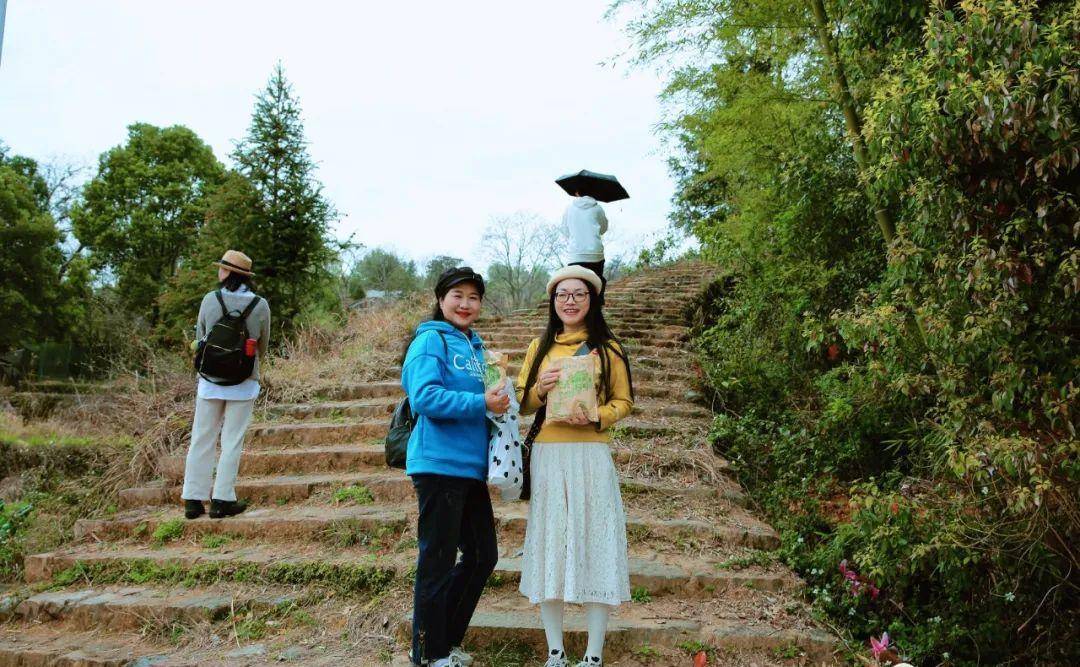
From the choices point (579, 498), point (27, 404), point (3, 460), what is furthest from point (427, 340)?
point (27, 404)

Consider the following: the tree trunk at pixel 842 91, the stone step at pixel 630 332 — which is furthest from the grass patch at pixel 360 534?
the tree trunk at pixel 842 91

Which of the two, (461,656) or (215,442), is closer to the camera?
Answer: (461,656)

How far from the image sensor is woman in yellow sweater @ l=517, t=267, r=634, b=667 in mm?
2682

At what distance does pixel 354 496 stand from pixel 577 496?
264 centimetres

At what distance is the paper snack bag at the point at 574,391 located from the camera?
267cm

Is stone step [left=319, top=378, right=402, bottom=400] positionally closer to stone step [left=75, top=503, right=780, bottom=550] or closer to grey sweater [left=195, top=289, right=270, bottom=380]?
stone step [left=75, top=503, right=780, bottom=550]

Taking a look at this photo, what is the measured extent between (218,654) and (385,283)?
71.3 feet

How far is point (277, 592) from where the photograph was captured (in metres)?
3.94

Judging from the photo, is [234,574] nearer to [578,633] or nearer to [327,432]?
[327,432]

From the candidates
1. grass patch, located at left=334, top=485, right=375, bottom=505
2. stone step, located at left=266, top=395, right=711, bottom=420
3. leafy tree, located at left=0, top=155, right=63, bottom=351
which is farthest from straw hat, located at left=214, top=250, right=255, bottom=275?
leafy tree, located at left=0, top=155, right=63, bottom=351

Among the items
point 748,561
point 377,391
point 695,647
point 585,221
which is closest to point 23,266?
point 377,391

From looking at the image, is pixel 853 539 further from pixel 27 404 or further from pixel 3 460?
pixel 27 404

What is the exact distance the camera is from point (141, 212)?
80.6ft

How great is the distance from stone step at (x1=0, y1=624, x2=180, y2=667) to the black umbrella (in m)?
4.33
